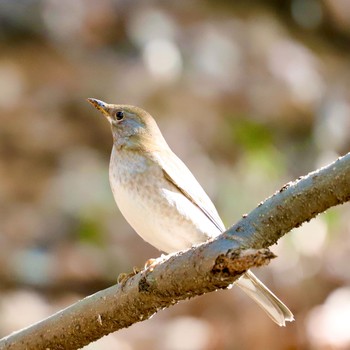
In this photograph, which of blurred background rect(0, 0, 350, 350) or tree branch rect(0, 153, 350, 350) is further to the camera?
blurred background rect(0, 0, 350, 350)

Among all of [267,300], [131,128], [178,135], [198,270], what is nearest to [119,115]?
[131,128]

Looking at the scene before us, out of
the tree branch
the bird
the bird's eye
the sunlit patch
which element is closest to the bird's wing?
the bird

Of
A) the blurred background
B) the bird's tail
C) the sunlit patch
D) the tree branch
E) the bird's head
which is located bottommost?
the tree branch

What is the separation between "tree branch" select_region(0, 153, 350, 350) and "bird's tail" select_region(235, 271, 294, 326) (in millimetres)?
1129

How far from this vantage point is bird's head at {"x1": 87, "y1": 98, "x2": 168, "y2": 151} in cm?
468

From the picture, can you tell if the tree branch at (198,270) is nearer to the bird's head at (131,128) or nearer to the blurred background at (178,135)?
the bird's head at (131,128)

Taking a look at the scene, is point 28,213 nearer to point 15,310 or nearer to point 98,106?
point 15,310

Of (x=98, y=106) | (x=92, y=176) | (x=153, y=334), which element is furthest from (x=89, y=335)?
(x=92, y=176)

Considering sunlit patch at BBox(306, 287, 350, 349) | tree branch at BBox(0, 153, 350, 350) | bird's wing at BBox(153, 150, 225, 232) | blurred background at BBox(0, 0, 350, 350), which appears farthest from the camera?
blurred background at BBox(0, 0, 350, 350)

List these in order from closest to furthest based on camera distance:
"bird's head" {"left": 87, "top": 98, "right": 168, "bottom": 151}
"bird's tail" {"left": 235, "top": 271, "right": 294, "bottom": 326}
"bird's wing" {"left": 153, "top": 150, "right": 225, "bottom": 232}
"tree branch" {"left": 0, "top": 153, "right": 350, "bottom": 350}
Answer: "tree branch" {"left": 0, "top": 153, "right": 350, "bottom": 350} < "bird's tail" {"left": 235, "top": 271, "right": 294, "bottom": 326} < "bird's wing" {"left": 153, "top": 150, "right": 225, "bottom": 232} < "bird's head" {"left": 87, "top": 98, "right": 168, "bottom": 151}

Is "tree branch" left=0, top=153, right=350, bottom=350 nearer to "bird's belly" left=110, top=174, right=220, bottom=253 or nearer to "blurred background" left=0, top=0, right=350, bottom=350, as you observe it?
"bird's belly" left=110, top=174, right=220, bottom=253

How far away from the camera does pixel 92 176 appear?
8633 mm

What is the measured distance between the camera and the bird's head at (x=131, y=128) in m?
4.68

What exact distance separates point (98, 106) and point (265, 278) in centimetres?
327
